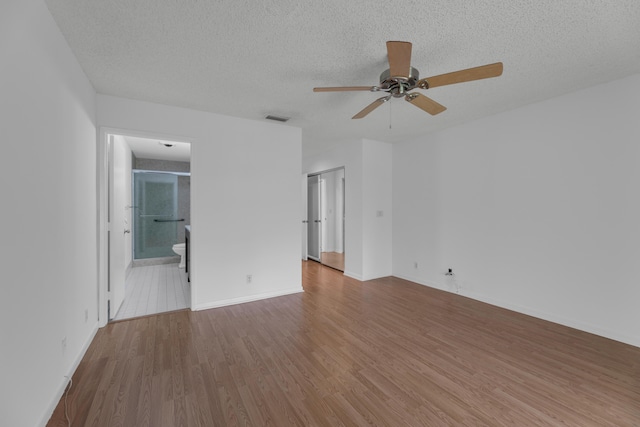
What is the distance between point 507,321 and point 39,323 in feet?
13.6

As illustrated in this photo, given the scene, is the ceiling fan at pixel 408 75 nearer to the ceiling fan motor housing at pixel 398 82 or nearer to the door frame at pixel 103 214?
the ceiling fan motor housing at pixel 398 82

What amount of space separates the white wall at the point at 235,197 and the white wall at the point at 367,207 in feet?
4.19

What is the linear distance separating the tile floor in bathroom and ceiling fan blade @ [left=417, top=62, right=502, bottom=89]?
375cm

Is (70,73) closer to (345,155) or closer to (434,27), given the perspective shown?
(434,27)

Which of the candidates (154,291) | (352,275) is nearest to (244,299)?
(154,291)

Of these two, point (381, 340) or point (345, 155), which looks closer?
point (381, 340)

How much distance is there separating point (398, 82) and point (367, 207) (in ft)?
9.68

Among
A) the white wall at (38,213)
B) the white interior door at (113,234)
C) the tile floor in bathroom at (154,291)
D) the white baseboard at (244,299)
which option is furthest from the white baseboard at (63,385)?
the white baseboard at (244,299)

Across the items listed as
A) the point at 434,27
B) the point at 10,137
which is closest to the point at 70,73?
the point at 10,137

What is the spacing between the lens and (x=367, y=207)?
4891mm

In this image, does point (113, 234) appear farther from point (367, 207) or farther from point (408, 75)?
point (367, 207)

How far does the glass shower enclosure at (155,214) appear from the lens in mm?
6309

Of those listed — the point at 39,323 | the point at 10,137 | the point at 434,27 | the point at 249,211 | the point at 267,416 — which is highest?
the point at 434,27

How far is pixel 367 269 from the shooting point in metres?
4.89
